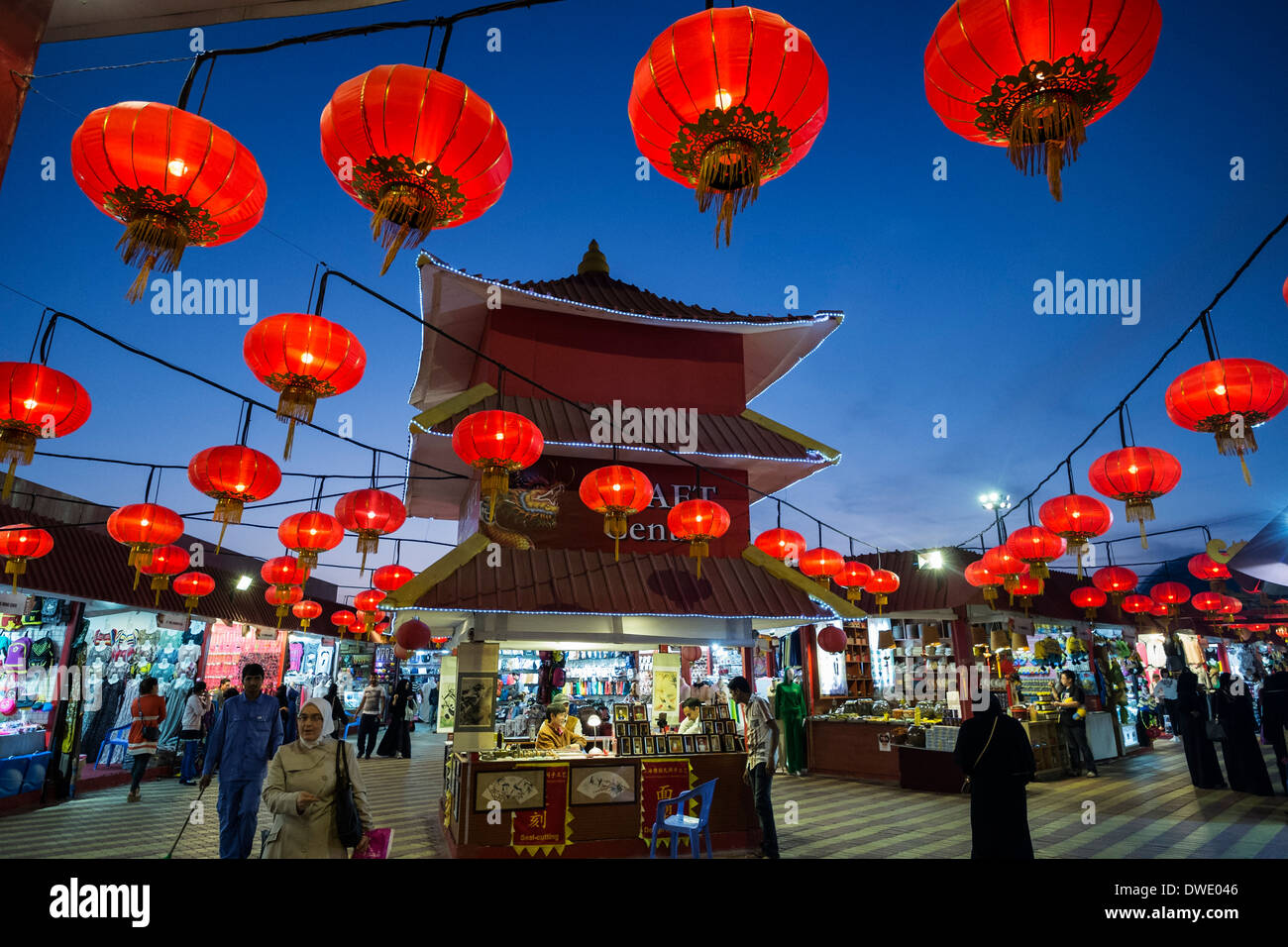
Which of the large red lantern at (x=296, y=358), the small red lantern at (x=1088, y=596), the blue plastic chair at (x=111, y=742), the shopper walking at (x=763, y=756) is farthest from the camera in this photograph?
the blue plastic chair at (x=111, y=742)

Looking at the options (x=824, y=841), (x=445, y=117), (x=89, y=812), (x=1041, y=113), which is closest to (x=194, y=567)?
(x=89, y=812)

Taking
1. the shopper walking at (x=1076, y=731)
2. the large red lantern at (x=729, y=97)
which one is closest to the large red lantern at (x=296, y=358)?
the large red lantern at (x=729, y=97)

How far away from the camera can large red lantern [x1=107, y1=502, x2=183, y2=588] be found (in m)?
7.52

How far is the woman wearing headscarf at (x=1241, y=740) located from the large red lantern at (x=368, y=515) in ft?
41.9

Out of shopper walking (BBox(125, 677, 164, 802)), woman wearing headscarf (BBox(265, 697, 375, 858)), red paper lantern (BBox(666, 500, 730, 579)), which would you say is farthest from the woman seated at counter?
shopper walking (BBox(125, 677, 164, 802))

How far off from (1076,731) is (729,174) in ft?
49.5

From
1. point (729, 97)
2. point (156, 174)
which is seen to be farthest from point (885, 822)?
point (156, 174)

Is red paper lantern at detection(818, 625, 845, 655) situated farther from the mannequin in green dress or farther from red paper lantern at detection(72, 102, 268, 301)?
red paper lantern at detection(72, 102, 268, 301)

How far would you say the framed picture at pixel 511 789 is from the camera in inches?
273

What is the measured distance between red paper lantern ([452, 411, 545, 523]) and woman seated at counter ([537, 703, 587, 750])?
308 cm

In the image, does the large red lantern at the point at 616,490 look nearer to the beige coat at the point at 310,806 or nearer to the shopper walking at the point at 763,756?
the shopper walking at the point at 763,756
